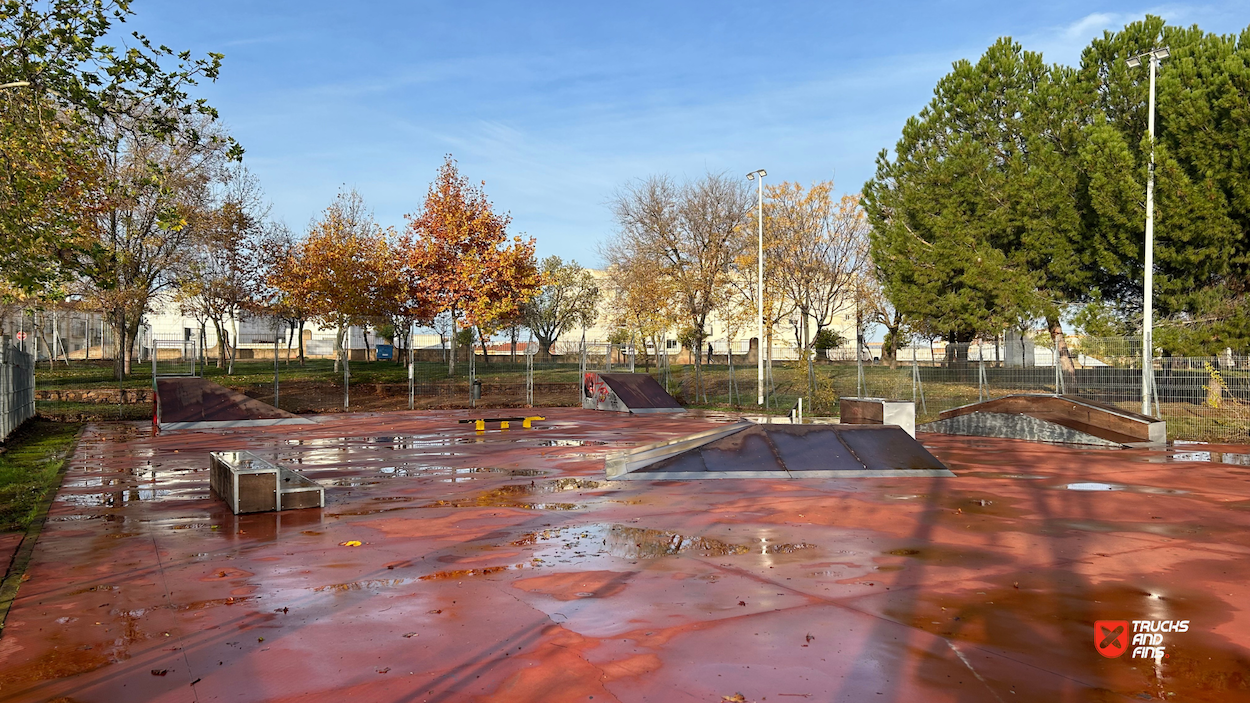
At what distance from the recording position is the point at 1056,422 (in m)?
20.0

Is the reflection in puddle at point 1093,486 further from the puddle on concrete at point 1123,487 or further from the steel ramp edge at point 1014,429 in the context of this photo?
the steel ramp edge at point 1014,429

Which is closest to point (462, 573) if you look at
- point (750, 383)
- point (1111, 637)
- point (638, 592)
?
point (638, 592)

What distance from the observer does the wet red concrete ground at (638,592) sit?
4.92 meters

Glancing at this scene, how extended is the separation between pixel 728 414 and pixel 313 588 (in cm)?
2308

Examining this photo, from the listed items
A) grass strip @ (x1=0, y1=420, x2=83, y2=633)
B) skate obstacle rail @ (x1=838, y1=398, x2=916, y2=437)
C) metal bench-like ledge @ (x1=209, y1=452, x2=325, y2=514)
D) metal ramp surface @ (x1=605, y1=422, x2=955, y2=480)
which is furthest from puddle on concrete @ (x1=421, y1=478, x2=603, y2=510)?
skate obstacle rail @ (x1=838, y1=398, x2=916, y2=437)

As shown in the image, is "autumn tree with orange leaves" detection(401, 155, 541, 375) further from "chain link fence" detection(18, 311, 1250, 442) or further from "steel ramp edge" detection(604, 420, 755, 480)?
"steel ramp edge" detection(604, 420, 755, 480)

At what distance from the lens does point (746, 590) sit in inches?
267

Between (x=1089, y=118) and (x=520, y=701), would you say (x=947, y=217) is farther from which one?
(x=520, y=701)

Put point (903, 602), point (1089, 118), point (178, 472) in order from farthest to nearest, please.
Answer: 1. point (1089, 118)
2. point (178, 472)
3. point (903, 602)

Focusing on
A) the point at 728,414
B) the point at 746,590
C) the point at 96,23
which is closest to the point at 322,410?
the point at 728,414

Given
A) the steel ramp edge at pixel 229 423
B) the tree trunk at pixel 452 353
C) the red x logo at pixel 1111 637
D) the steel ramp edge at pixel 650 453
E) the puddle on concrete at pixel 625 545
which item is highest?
the tree trunk at pixel 452 353

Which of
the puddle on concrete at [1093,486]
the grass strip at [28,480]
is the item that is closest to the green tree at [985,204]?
the puddle on concrete at [1093,486]

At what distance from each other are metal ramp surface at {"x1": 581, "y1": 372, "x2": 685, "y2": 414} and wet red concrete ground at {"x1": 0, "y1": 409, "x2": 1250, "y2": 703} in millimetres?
17166

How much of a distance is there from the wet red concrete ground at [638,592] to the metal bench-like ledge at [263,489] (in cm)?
26
